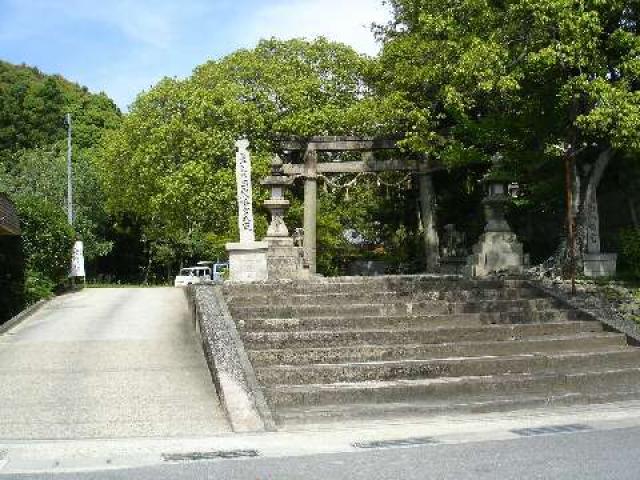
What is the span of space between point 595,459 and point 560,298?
23.8 ft

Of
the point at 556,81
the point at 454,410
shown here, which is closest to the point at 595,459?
the point at 454,410

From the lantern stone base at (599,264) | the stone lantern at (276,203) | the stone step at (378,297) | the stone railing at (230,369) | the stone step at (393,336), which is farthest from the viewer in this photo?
the stone lantern at (276,203)

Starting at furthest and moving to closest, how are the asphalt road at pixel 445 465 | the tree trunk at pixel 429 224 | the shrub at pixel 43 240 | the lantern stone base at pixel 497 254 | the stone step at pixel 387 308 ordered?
the tree trunk at pixel 429 224 < the shrub at pixel 43 240 < the lantern stone base at pixel 497 254 < the stone step at pixel 387 308 < the asphalt road at pixel 445 465

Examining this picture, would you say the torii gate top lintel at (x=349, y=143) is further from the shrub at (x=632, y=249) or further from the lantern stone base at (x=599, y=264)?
the shrub at (x=632, y=249)

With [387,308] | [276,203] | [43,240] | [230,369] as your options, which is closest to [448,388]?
[230,369]

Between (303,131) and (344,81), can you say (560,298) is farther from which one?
(344,81)

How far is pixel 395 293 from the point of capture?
1347 cm

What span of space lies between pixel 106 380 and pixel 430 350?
4.58 metres

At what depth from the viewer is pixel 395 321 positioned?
1180 centimetres

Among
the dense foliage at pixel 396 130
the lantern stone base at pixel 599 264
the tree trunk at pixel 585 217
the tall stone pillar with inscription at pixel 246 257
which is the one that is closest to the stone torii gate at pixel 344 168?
the dense foliage at pixel 396 130

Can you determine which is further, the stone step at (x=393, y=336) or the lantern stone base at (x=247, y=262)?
the lantern stone base at (x=247, y=262)

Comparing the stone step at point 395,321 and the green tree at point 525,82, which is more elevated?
the green tree at point 525,82

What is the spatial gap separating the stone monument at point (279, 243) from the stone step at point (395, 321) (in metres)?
7.11

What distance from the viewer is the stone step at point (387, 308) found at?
1209 cm
